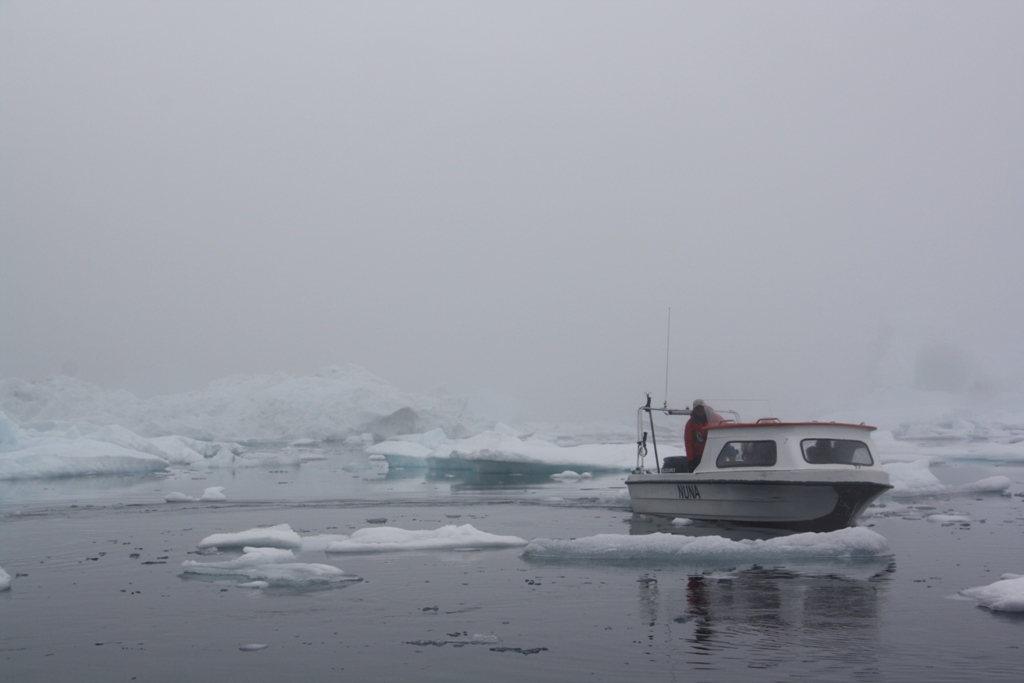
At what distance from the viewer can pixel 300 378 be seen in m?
69.3

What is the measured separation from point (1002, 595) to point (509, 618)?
197 inches

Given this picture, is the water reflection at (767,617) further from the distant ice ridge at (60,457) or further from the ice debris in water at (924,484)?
the distant ice ridge at (60,457)

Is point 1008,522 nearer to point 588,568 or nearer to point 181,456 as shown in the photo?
point 588,568

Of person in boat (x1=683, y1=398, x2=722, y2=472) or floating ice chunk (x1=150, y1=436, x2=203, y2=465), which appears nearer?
person in boat (x1=683, y1=398, x2=722, y2=472)

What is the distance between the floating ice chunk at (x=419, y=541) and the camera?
43.8ft

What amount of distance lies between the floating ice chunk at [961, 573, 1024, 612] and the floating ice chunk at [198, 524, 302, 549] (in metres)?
8.62

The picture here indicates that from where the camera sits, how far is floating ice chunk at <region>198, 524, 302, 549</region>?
13.2m

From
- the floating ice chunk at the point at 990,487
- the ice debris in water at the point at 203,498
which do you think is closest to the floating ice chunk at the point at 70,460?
the ice debris in water at the point at 203,498

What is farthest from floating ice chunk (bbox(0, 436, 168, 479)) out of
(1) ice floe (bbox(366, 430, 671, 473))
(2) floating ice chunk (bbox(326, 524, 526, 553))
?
(2) floating ice chunk (bbox(326, 524, 526, 553))

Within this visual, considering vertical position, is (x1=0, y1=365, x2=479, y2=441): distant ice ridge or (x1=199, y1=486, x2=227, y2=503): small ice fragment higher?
(x1=0, y1=365, x2=479, y2=441): distant ice ridge

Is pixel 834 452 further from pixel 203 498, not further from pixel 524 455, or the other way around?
pixel 524 455

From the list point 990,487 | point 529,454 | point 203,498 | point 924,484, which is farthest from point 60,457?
point 990,487

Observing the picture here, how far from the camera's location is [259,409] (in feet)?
212

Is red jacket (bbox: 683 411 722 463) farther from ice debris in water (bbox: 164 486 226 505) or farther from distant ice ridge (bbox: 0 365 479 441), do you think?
distant ice ridge (bbox: 0 365 479 441)
